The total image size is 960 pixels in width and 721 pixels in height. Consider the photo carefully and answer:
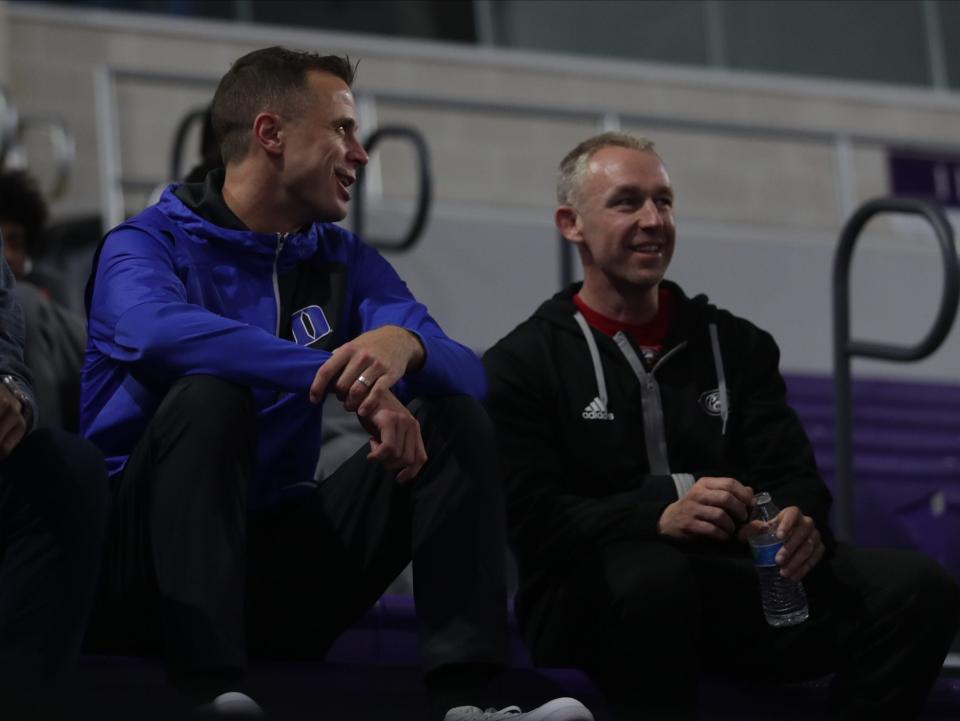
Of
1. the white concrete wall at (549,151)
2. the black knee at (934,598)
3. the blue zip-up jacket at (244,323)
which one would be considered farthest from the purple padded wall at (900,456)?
the blue zip-up jacket at (244,323)

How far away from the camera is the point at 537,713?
1910 mm

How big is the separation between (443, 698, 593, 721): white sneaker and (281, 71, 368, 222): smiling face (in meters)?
0.70

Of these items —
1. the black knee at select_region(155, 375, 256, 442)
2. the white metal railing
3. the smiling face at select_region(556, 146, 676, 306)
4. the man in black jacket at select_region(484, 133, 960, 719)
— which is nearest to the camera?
the black knee at select_region(155, 375, 256, 442)

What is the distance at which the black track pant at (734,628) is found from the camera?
86.4 inches

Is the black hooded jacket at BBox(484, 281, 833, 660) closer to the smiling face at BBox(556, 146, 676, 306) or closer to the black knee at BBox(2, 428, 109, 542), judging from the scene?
the smiling face at BBox(556, 146, 676, 306)

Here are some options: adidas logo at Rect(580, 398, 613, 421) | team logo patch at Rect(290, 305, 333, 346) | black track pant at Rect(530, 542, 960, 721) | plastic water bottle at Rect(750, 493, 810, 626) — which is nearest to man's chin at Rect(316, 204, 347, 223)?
team logo patch at Rect(290, 305, 333, 346)

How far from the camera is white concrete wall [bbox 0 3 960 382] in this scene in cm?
518

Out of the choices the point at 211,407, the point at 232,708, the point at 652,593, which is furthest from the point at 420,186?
the point at 232,708

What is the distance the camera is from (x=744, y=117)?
7.03 m

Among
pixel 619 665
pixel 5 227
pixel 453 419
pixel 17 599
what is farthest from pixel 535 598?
pixel 5 227

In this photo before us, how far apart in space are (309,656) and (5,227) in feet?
4.36

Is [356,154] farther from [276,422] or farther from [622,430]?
[622,430]

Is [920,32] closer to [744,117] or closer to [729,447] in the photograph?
[744,117]

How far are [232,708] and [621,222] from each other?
3.61 ft
